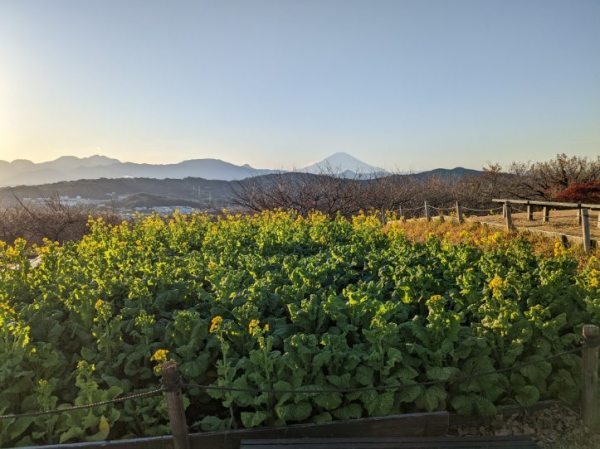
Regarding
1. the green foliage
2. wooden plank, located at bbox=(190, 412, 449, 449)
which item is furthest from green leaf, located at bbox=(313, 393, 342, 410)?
wooden plank, located at bbox=(190, 412, 449, 449)

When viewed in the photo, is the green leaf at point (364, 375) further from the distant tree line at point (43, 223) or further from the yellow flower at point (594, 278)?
the distant tree line at point (43, 223)

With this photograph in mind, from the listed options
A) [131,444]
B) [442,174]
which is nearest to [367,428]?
[131,444]

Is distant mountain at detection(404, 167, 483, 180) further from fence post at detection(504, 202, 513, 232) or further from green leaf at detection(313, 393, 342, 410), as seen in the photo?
green leaf at detection(313, 393, 342, 410)

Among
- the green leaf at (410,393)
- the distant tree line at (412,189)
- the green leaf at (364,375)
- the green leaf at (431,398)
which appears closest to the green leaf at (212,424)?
the green leaf at (364,375)

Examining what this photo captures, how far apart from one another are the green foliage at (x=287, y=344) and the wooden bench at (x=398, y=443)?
27cm

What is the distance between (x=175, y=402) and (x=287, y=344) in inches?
49.3

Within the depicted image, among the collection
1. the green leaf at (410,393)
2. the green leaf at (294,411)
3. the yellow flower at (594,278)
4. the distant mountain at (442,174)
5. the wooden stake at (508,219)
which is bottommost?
the green leaf at (294,411)

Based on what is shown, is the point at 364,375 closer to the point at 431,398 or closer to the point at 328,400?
the point at 328,400

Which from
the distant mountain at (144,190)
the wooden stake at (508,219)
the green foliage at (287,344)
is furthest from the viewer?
the distant mountain at (144,190)

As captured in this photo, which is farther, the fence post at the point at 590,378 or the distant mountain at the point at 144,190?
the distant mountain at the point at 144,190

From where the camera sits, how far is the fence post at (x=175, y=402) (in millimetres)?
3453

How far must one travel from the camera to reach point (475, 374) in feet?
13.8

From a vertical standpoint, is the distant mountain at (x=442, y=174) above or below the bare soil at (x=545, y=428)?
above

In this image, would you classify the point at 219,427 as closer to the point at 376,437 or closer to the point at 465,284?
the point at 376,437
